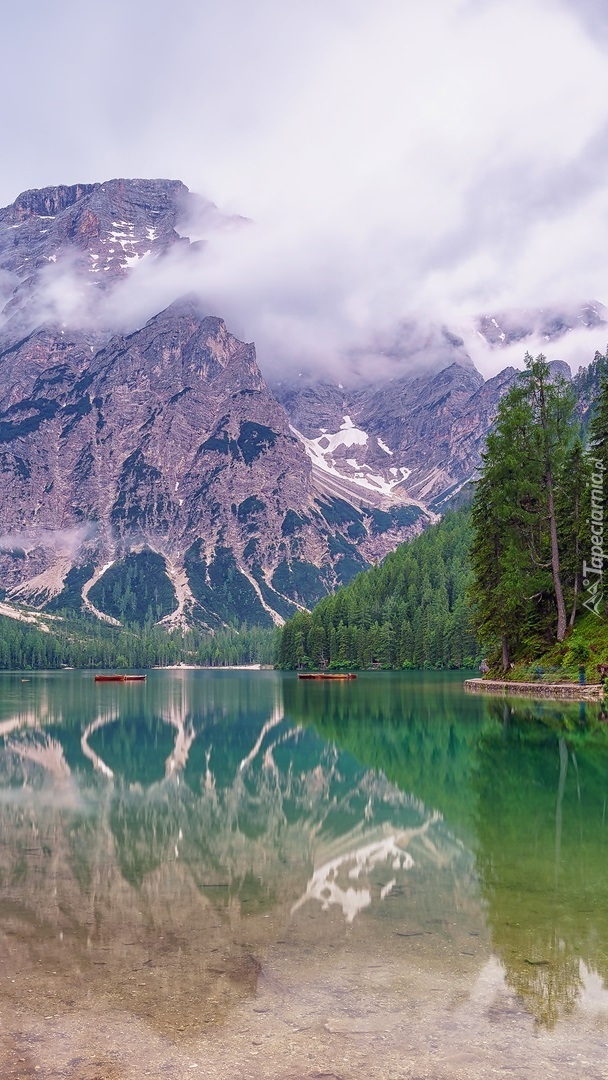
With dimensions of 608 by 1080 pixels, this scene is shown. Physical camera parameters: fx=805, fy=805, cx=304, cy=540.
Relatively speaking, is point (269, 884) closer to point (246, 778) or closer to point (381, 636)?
point (246, 778)

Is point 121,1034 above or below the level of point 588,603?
below

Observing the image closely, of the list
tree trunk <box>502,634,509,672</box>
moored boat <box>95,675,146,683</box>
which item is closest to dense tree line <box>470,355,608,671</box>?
tree trunk <box>502,634,509,672</box>

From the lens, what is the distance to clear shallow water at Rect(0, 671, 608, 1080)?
8875 millimetres

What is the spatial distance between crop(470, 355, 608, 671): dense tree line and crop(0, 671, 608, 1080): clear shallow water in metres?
39.7

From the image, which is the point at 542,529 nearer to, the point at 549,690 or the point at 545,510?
the point at 545,510

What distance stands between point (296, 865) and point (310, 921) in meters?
3.96

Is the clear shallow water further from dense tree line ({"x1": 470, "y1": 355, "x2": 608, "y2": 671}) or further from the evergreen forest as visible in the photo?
dense tree line ({"x1": 470, "y1": 355, "x2": 608, "y2": 671})

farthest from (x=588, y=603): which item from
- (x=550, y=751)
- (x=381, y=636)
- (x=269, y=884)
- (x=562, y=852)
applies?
(x=381, y=636)

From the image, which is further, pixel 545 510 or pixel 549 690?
pixel 545 510

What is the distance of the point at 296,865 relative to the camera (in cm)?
1697

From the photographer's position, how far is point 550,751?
32344 mm

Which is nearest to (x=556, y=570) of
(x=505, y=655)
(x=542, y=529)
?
(x=542, y=529)

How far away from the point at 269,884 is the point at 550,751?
20045 millimetres

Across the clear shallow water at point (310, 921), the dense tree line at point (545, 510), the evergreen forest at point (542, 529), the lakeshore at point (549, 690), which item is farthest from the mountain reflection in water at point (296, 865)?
the dense tree line at point (545, 510)
